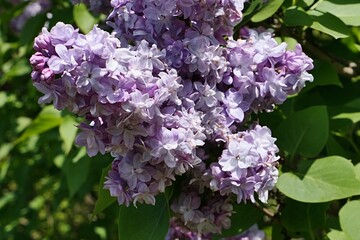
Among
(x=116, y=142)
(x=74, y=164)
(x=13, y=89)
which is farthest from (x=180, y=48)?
(x=13, y=89)

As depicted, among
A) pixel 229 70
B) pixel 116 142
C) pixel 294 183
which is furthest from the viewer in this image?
pixel 294 183

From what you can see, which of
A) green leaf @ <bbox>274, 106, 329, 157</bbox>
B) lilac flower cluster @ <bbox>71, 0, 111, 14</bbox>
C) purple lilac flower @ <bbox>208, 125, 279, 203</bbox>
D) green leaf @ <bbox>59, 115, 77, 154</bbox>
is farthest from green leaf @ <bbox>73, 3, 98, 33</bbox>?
purple lilac flower @ <bbox>208, 125, 279, 203</bbox>

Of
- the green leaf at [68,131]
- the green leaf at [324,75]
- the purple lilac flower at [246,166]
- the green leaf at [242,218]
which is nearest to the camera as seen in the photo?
the purple lilac flower at [246,166]

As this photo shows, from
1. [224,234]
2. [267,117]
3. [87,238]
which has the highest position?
[267,117]

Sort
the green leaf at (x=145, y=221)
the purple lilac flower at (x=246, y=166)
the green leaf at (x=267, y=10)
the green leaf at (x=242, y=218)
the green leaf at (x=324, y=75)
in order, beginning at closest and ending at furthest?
the purple lilac flower at (x=246, y=166), the green leaf at (x=145, y=221), the green leaf at (x=267, y=10), the green leaf at (x=242, y=218), the green leaf at (x=324, y=75)

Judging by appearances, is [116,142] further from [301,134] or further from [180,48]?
[301,134]

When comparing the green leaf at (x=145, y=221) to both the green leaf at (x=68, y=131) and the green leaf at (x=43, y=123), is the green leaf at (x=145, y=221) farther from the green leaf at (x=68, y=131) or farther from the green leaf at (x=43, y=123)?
the green leaf at (x=43, y=123)

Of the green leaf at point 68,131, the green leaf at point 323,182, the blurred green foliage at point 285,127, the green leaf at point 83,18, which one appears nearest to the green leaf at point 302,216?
the blurred green foliage at point 285,127
